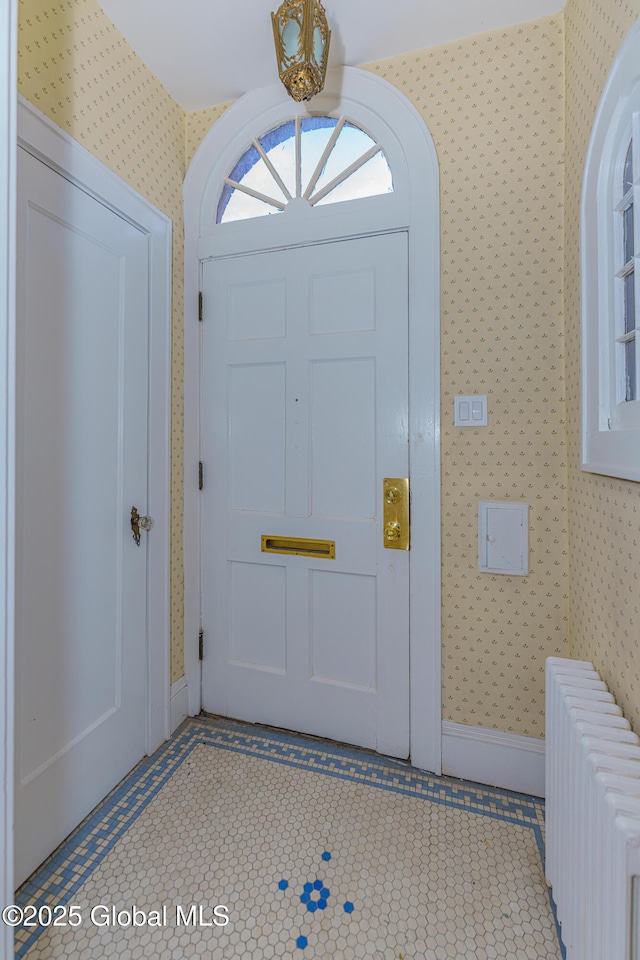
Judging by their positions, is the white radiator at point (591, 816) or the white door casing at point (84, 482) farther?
the white door casing at point (84, 482)

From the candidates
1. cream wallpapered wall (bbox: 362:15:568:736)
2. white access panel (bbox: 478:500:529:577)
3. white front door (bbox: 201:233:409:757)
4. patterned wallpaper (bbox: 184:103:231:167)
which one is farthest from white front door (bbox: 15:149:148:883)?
white access panel (bbox: 478:500:529:577)

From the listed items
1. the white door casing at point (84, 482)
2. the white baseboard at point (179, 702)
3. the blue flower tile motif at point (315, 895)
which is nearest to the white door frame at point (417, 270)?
the blue flower tile motif at point (315, 895)

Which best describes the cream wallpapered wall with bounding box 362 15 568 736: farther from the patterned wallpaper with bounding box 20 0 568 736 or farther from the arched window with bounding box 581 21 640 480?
the arched window with bounding box 581 21 640 480

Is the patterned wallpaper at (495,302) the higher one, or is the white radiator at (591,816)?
the patterned wallpaper at (495,302)

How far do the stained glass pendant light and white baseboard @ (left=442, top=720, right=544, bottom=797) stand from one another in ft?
7.42

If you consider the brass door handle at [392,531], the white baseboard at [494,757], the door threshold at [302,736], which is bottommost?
the door threshold at [302,736]

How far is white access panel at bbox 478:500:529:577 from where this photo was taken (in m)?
1.54

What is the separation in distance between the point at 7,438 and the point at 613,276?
149 cm

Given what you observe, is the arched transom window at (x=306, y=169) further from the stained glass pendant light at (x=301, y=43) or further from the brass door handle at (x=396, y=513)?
the brass door handle at (x=396, y=513)

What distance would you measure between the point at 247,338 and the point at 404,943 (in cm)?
197

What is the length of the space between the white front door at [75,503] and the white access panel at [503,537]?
1.28 metres

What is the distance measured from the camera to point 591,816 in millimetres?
801

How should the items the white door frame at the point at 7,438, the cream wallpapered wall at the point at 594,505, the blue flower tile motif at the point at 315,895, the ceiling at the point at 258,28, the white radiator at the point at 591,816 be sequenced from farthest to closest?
the ceiling at the point at 258,28 < the blue flower tile motif at the point at 315,895 < the cream wallpapered wall at the point at 594,505 < the white door frame at the point at 7,438 < the white radiator at the point at 591,816

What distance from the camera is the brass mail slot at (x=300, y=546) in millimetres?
1770
